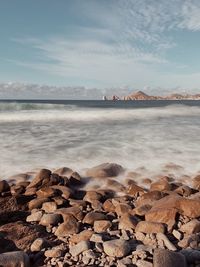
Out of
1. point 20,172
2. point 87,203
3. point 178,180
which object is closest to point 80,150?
point 20,172

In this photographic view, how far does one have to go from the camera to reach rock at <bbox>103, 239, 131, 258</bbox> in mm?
3924

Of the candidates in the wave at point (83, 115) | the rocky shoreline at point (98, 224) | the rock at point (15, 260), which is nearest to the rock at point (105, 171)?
the rocky shoreline at point (98, 224)

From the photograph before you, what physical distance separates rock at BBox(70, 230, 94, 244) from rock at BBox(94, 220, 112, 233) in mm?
256

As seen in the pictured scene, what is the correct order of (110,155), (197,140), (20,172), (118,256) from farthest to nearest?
1. (197,140)
2. (110,155)
3. (20,172)
4. (118,256)

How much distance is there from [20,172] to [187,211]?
4838 millimetres

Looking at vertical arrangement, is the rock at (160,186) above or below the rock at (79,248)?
below

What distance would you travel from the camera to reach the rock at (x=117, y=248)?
392 centimetres

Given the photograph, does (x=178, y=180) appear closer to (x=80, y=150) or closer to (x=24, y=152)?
(x=80, y=150)

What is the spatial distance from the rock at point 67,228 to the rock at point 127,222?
0.67 m

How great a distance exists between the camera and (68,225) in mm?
4883

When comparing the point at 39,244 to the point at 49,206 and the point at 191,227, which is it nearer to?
the point at 49,206

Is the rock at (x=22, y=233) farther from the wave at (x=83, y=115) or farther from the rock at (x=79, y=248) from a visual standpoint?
the wave at (x=83, y=115)

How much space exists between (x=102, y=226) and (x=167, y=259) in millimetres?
1464

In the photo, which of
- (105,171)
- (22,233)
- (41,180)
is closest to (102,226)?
(22,233)
